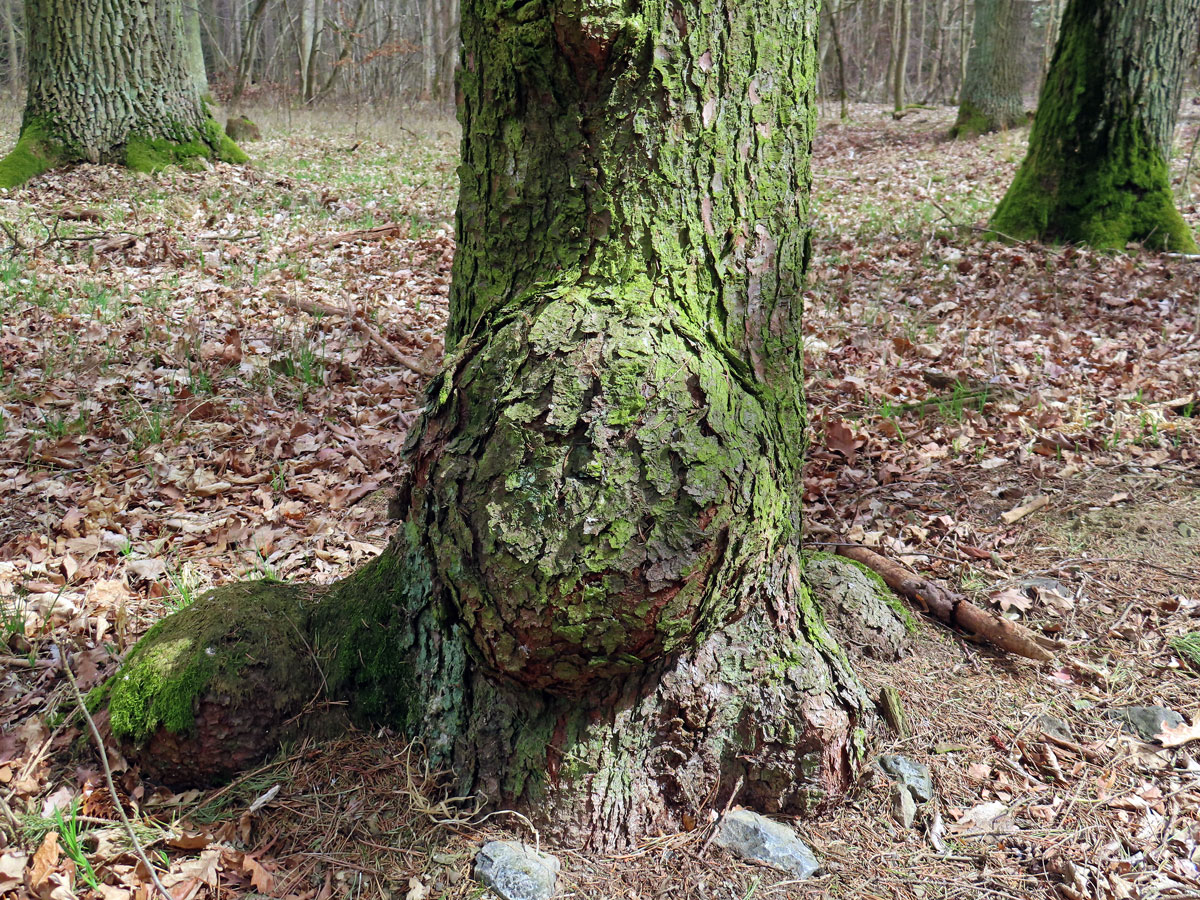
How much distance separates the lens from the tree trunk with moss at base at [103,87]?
27.6 feet

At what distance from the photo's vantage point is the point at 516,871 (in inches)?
74.9

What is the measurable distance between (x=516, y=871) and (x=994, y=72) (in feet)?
50.0

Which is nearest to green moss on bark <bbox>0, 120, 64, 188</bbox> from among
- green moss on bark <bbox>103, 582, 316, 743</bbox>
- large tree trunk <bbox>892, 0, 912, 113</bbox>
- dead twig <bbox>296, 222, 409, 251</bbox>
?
dead twig <bbox>296, 222, 409, 251</bbox>

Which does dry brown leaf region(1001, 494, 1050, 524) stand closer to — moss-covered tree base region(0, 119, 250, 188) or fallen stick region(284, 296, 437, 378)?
fallen stick region(284, 296, 437, 378)

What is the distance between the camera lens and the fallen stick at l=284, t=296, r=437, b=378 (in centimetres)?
495

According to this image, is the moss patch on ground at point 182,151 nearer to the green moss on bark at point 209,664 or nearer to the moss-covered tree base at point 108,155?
the moss-covered tree base at point 108,155

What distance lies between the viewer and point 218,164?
952cm

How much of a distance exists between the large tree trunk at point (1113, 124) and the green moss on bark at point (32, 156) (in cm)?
995

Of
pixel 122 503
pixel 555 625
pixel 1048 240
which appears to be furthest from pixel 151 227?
pixel 1048 240

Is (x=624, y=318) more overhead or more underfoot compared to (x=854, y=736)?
more overhead

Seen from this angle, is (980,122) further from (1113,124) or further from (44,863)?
(44,863)

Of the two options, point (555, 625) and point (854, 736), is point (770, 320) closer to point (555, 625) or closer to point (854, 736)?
point (555, 625)

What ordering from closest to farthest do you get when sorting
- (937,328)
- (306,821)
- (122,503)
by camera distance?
(306,821) < (122,503) < (937,328)

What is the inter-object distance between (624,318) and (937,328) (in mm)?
4386
